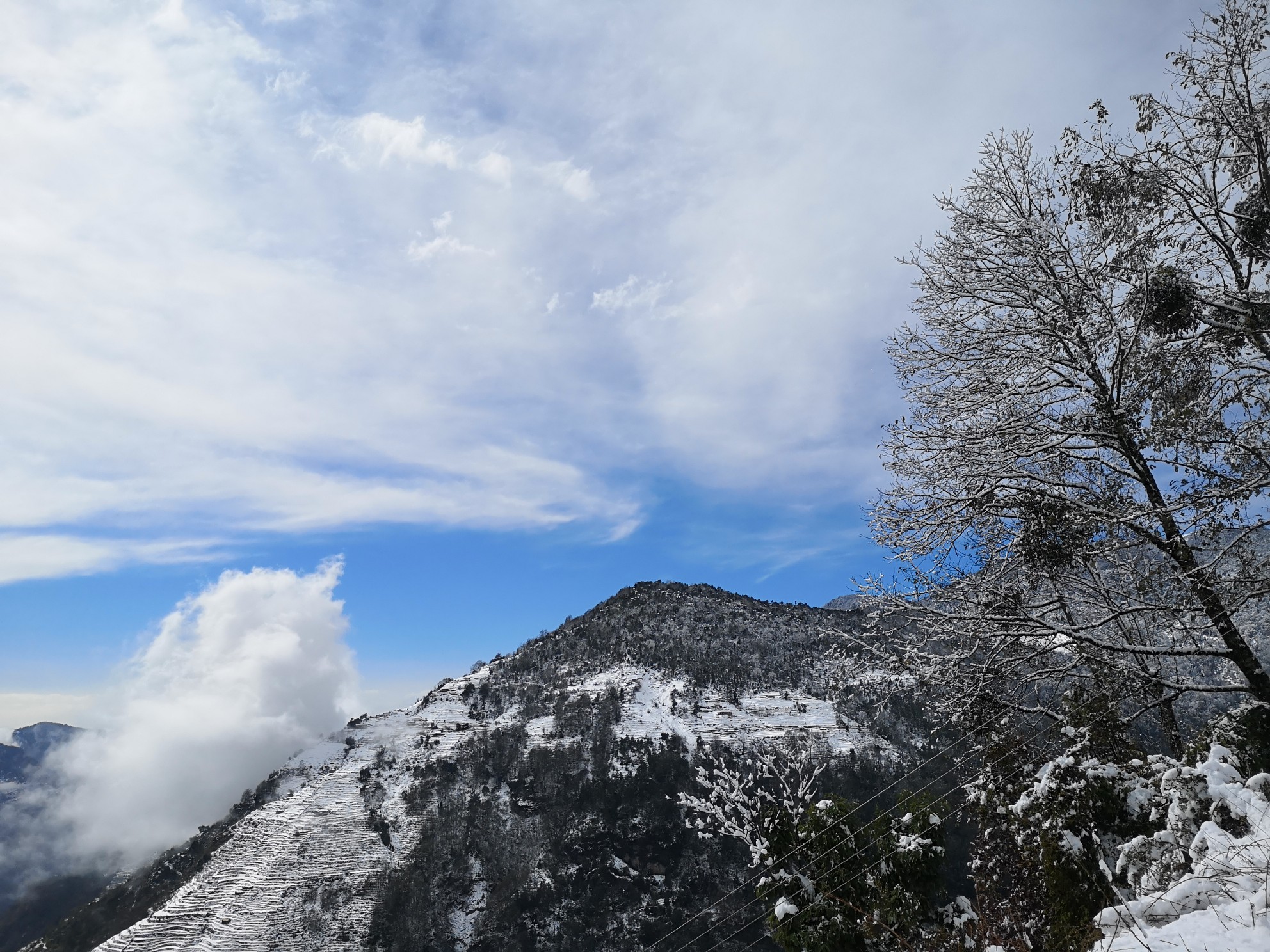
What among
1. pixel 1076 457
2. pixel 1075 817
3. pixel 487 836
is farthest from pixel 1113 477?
pixel 487 836

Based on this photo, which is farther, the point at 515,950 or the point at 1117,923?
the point at 515,950

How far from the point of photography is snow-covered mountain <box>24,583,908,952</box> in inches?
3526

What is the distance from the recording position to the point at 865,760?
119875 millimetres

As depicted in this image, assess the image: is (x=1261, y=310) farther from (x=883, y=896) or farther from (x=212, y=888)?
(x=212, y=888)

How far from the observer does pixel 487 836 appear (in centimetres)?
11312

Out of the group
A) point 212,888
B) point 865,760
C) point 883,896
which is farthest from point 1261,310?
point 865,760

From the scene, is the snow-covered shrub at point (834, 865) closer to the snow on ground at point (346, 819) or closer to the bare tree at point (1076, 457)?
the bare tree at point (1076, 457)

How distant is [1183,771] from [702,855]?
11793 cm

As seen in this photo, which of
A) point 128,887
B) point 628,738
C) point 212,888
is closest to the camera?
point 212,888

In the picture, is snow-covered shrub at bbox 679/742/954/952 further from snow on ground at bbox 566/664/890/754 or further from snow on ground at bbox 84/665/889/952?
snow on ground at bbox 566/664/890/754

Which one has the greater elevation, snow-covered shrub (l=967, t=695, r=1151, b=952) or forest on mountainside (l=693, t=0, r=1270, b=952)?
forest on mountainside (l=693, t=0, r=1270, b=952)

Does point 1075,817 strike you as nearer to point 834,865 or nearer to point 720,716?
point 834,865

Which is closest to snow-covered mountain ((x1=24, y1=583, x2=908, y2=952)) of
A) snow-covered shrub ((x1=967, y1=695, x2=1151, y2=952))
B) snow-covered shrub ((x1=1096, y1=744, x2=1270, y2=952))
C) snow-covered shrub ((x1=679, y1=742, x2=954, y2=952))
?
snow-covered shrub ((x1=679, y1=742, x2=954, y2=952))

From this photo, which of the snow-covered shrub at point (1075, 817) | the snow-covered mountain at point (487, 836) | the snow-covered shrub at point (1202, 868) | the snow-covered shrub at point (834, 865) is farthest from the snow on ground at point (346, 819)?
the snow-covered shrub at point (1202, 868)
